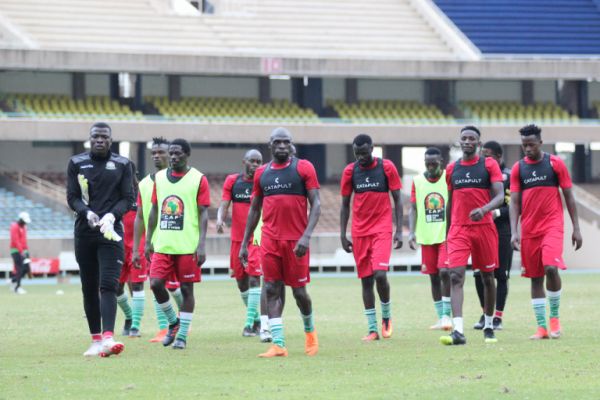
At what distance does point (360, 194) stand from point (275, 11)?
42779mm

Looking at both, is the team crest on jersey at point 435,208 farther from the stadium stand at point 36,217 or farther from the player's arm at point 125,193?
the stadium stand at point 36,217

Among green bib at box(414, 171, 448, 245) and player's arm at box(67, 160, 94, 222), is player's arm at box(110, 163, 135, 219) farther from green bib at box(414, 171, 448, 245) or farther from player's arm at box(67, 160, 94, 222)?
green bib at box(414, 171, 448, 245)

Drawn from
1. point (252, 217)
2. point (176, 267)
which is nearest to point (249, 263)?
point (176, 267)

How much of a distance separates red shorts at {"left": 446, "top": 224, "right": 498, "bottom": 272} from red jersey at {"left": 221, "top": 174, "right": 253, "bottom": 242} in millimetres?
3119

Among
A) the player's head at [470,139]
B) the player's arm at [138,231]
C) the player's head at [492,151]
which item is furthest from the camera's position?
the player's head at [492,151]

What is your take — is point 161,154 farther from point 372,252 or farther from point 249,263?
point 372,252

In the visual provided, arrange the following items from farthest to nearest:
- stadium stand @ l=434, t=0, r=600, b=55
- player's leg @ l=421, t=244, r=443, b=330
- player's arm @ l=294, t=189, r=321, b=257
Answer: stadium stand @ l=434, t=0, r=600, b=55
player's leg @ l=421, t=244, r=443, b=330
player's arm @ l=294, t=189, r=321, b=257

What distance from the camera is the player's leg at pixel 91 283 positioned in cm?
1423

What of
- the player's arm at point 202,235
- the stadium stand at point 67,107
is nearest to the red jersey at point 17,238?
the stadium stand at point 67,107

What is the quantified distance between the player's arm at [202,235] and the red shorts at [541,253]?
3.68 m

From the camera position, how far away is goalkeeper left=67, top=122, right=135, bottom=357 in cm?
1408

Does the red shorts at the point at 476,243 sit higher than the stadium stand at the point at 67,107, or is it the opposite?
the stadium stand at the point at 67,107

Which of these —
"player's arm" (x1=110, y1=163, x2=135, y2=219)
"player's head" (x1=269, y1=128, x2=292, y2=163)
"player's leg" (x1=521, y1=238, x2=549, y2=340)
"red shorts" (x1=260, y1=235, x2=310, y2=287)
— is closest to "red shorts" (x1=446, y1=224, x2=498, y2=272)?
"player's leg" (x1=521, y1=238, x2=549, y2=340)

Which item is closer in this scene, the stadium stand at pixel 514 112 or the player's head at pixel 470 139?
the player's head at pixel 470 139
